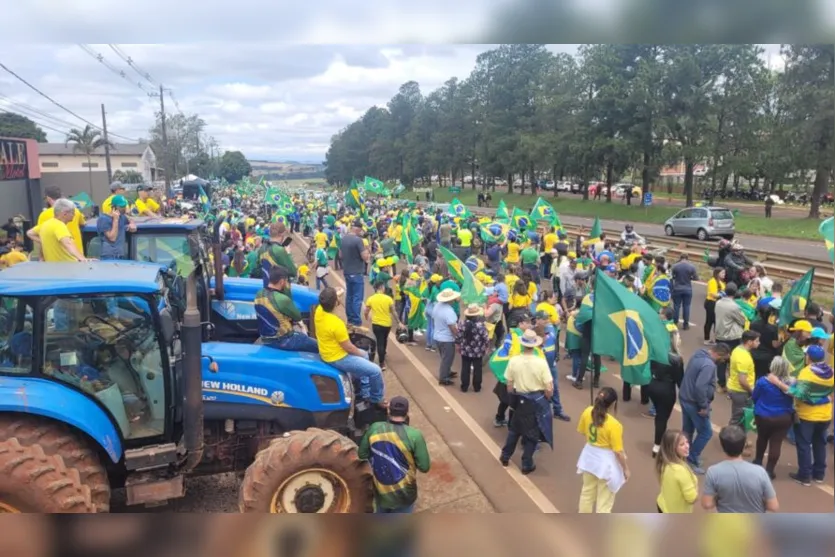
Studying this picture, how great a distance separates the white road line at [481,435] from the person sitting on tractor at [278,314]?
2.59 m

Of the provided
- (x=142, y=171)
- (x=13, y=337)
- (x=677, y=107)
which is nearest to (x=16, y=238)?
(x=13, y=337)

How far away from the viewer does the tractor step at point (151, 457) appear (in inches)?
178

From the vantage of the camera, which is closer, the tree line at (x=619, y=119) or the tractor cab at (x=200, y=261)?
the tractor cab at (x=200, y=261)

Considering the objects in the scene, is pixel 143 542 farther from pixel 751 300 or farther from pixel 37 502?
pixel 751 300

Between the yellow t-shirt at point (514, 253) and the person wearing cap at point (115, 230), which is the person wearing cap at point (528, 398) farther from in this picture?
the yellow t-shirt at point (514, 253)

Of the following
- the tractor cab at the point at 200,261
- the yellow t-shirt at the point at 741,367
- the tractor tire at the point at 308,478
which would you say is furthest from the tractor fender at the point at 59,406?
the yellow t-shirt at the point at 741,367

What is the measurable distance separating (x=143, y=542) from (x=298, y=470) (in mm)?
1399

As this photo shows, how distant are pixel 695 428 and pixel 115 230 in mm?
7004

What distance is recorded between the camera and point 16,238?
12.5m

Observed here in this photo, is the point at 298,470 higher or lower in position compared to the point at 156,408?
lower

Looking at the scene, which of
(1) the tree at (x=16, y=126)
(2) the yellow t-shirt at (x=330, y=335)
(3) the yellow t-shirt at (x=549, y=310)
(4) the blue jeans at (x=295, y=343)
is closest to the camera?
(2) the yellow t-shirt at (x=330, y=335)

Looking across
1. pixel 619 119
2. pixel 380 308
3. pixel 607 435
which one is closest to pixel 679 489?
pixel 607 435

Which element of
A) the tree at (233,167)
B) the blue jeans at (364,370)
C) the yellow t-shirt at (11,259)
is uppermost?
the tree at (233,167)
